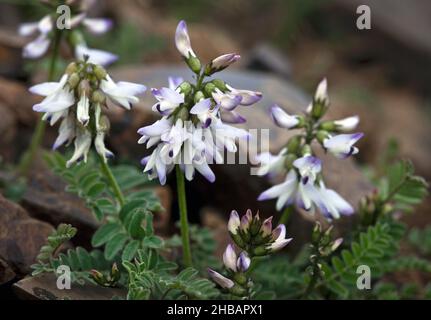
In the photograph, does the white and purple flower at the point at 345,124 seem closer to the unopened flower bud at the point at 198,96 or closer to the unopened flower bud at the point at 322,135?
the unopened flower bud at the point at 322,135

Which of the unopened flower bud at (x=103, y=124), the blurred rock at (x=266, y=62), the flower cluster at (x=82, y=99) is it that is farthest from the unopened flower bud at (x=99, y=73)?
the blurred rock at (x=266, y=62)

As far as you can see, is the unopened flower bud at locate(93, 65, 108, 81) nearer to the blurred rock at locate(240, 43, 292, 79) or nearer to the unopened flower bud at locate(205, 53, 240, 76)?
the unopened flower bud at locate(205, 53, 240, 76)

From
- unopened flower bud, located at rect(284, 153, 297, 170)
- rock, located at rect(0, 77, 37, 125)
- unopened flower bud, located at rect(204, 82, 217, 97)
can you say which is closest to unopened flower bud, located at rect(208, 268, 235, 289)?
unopened flower bud, located at rect(284, 153, 297, 170)

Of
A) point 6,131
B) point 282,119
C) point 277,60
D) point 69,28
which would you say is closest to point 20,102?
point 6,131

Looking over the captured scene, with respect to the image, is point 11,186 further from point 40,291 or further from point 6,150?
point 40,291
